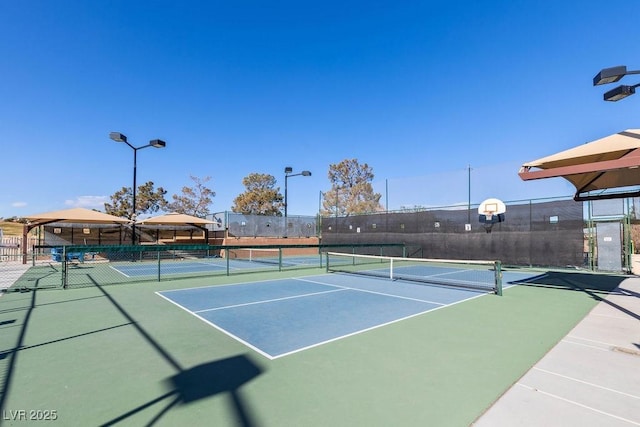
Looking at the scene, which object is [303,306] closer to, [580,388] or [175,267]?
[580,388]

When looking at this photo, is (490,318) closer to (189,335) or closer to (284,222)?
(189,335)

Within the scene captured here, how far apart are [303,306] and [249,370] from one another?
334 centimetres

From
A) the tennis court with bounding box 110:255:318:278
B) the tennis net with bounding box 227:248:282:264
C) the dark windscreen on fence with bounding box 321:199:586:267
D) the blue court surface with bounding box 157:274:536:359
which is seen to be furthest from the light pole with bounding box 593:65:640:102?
the tennis net with bounding box 227:248:282:264

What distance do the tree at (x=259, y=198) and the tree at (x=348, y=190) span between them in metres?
7.46

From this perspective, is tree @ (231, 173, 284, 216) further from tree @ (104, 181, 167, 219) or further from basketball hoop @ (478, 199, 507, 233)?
basketball hoop @ (478, 199, 507, 233)

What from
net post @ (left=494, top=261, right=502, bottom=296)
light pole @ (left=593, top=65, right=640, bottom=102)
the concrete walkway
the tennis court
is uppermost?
light pole @ (left=593, top=65, right=640, bottom=102)

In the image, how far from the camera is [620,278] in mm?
11516

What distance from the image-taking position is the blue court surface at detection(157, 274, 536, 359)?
5012mm

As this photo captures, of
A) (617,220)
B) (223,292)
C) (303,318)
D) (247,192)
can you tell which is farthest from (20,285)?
(247,192)

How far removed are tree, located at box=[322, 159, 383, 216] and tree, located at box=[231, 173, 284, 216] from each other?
7.46m

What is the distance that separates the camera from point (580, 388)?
327cm

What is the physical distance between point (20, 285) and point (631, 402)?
13600 mm

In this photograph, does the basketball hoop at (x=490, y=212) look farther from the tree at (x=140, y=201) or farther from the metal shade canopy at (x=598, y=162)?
the tree at (x=140, y=201)

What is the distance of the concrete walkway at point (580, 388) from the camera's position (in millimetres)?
2734
